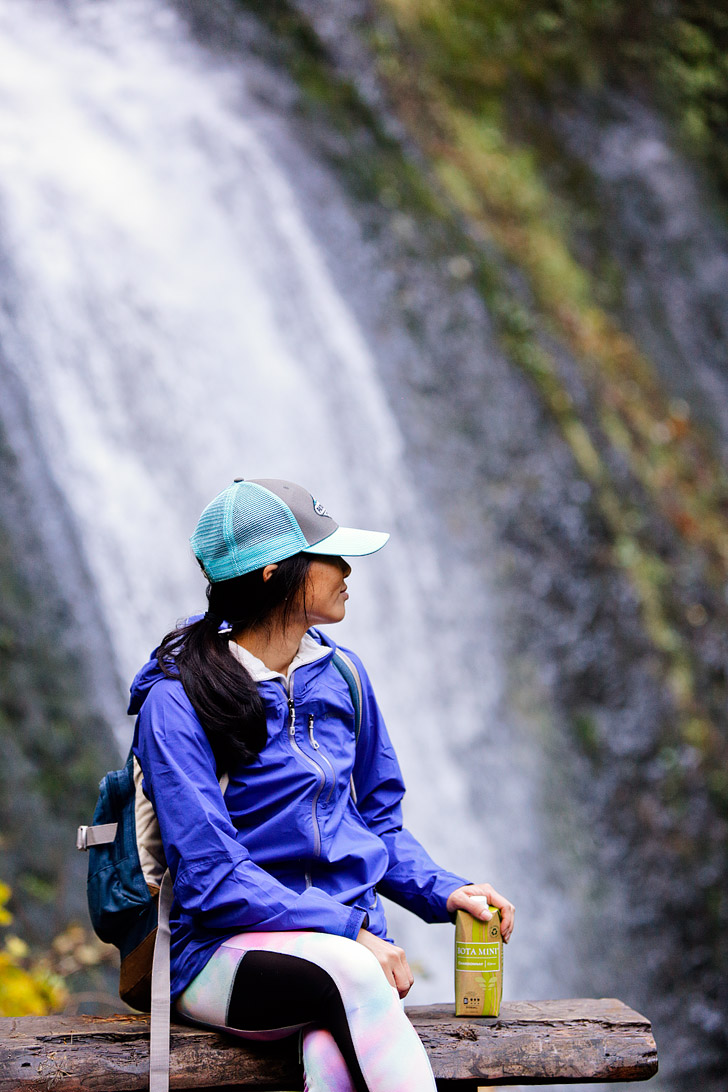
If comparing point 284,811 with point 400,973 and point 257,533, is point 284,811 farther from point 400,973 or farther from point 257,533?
point 257,533

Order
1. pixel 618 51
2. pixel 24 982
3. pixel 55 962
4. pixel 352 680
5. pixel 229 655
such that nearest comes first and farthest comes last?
pixel 229 655 < pixel 352 680 < pixel 24 982 < pixel 55 962 < pixel 618 51

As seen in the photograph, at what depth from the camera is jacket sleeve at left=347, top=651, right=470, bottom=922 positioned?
229 centimetres

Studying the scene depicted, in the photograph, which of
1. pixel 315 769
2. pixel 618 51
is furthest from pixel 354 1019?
pixel 618 51

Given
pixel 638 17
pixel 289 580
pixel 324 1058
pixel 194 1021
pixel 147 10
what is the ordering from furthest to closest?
pixel 638 17
pixel 147 10
pixel 289 580
pixel 194 1021
pixel 324 1058

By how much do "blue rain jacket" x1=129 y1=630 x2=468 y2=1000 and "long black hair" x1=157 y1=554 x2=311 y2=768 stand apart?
1.2 inches

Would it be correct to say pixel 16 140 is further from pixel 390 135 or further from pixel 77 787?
pixel 77 787

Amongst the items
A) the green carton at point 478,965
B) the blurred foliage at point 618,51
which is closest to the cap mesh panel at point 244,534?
the green carton at point 478,965

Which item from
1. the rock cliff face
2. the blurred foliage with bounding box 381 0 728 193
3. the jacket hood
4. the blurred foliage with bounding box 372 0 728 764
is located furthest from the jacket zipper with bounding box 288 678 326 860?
the blurred foliage with bounding box 381 0 728 193

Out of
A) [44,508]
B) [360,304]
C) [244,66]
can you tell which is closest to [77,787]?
[44,508]

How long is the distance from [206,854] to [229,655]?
1.29 ft

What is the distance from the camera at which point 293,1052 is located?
6.85 feet

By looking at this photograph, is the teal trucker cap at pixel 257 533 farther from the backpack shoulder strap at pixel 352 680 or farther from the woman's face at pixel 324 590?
the backpack shoulder strap at pixel 352 680

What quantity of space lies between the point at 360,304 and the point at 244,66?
74.2 inches

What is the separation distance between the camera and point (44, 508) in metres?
4.54
